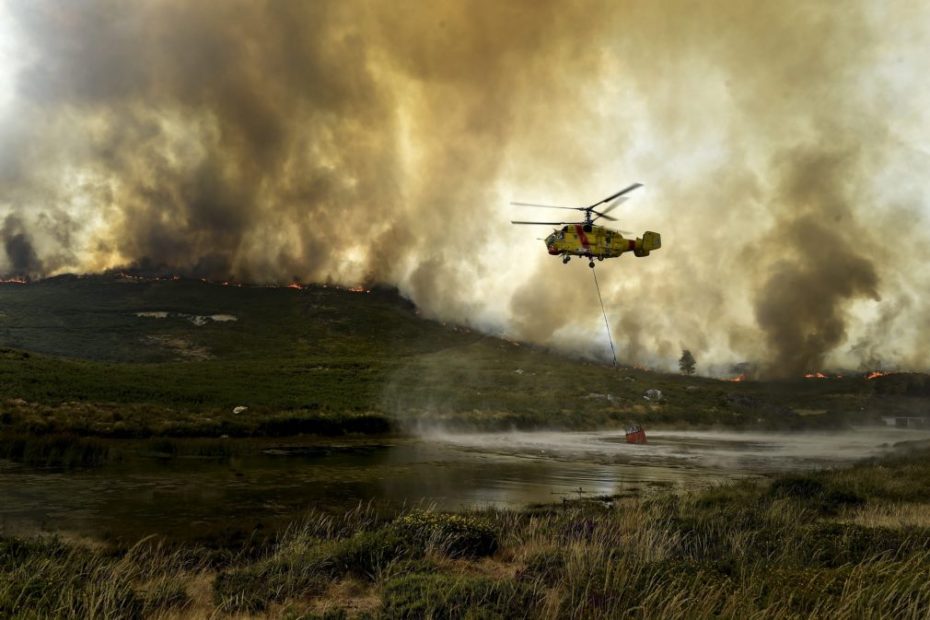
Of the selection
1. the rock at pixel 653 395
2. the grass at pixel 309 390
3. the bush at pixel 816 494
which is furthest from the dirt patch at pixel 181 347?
the bush at pixel 816 494

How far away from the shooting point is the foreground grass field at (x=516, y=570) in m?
9.85

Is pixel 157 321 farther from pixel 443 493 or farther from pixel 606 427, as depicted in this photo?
pixel 443 493

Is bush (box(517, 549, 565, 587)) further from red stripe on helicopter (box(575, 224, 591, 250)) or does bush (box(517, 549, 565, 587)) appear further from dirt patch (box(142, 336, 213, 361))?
dirt patch (box(142, 336, 213, 361))

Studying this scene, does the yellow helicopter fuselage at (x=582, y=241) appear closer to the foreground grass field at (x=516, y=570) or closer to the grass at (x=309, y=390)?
the foreground grass field at (x=516, y=570)

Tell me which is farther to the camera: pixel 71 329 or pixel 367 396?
pixel 71 329

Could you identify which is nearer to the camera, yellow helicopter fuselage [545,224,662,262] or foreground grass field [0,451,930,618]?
foreground grass field [0,451,930,618]

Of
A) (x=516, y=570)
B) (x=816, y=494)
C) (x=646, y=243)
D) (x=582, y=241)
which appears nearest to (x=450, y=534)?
(x=516, y=570)

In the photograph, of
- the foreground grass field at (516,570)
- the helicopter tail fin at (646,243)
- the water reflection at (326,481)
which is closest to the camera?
the foreground grass field at (516,570)

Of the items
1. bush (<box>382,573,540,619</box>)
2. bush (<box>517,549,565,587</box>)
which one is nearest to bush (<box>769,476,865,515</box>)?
bush (<box>517,549,565,587</box>)

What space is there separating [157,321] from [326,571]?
8205 inches

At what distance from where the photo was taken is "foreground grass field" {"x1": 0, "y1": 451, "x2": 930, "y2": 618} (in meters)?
9.85

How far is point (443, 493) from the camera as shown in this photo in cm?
3152

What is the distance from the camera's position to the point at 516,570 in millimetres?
15289

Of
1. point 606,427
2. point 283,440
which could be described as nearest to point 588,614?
point 283,440
